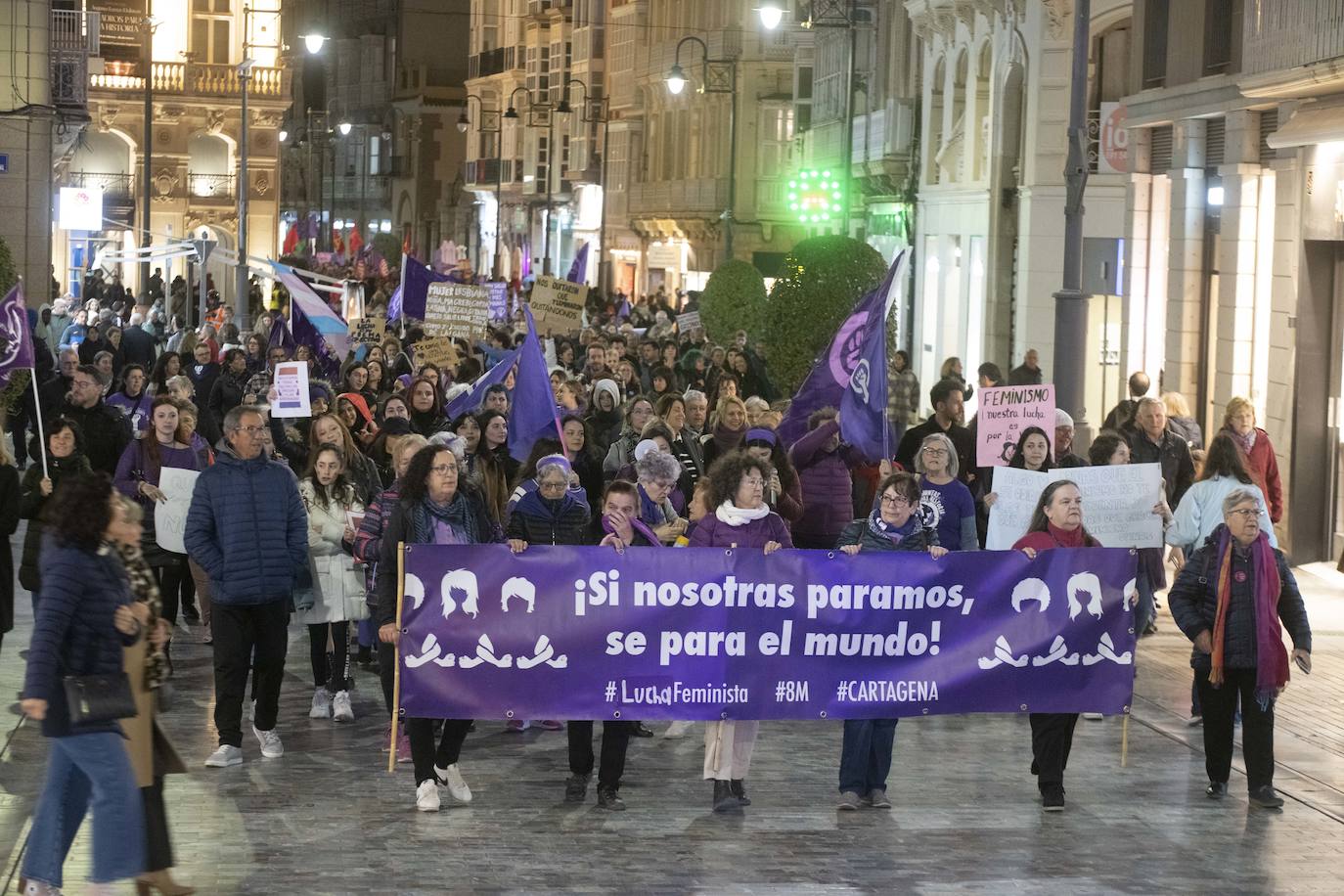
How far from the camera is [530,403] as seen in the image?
14.9 meters

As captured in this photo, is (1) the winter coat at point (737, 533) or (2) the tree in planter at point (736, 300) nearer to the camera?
(1) the winter coat at point (737, 533)

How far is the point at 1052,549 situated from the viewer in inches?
434

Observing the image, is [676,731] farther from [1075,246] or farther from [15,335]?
[1075,246]

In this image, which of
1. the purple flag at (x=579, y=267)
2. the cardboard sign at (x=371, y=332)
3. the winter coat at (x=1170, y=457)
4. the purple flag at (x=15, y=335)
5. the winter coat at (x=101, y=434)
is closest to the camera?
the winter coat at (x=101, y=434)

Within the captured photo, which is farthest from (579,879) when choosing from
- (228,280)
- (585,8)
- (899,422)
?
(585,8)

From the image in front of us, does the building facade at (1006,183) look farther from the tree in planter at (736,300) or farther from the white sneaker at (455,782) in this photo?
the white sneaker at (455,782)

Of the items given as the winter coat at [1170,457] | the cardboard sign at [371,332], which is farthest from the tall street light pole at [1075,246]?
the cardboard sign at [371,332]

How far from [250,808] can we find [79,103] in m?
31.2

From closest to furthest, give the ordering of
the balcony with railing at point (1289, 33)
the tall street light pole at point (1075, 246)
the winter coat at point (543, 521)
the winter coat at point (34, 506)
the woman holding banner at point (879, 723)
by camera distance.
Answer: the woman holding banner at point (879, 723)
the winter coat at point (543, 521)
the winter coat at point (34, 506)
the balcony with railing at point (1289, 33)
the tall street light pole at point (1075, 246)

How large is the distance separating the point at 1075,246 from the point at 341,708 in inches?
425

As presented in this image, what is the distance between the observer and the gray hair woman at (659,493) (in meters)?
11.8

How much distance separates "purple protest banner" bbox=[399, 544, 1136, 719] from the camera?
1046 cm

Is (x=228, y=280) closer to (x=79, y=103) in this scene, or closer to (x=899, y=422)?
(x=79, y=103)

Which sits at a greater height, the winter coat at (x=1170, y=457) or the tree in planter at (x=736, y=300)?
the tree in planter at (x=736, y=300)
